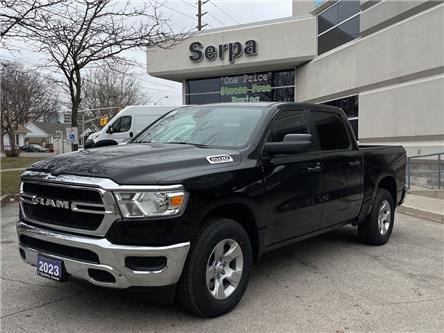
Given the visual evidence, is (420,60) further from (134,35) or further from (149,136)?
(149,136)

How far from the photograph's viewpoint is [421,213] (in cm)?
914

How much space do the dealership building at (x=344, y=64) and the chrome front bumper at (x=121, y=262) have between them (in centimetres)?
1180

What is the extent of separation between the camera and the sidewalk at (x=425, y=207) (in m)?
8.82

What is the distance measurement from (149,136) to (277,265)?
2140mm

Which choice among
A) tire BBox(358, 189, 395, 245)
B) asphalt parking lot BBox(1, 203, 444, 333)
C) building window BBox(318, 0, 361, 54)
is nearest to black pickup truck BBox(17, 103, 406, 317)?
asphalt parking lot BBox(1, 203, 444, 333)

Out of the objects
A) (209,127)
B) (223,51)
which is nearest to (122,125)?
(223,51)

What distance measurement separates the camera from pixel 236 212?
4.28 m

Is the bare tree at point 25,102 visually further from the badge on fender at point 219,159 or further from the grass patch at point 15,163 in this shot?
the badge on fender at point 219,159

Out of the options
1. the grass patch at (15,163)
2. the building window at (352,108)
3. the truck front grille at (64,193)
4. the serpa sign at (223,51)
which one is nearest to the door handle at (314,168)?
the truck front grille at (64,193)

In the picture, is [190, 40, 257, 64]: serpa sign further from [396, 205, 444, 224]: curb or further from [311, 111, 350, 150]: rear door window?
[311, 111, 350, 150]: rear door window

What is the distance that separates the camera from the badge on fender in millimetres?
4035

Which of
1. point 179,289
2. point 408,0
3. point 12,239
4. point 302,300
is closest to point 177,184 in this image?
point 179,289

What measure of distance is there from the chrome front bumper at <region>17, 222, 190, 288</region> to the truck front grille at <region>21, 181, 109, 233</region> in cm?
11

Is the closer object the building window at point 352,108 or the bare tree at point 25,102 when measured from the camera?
the building window at point 352,108
